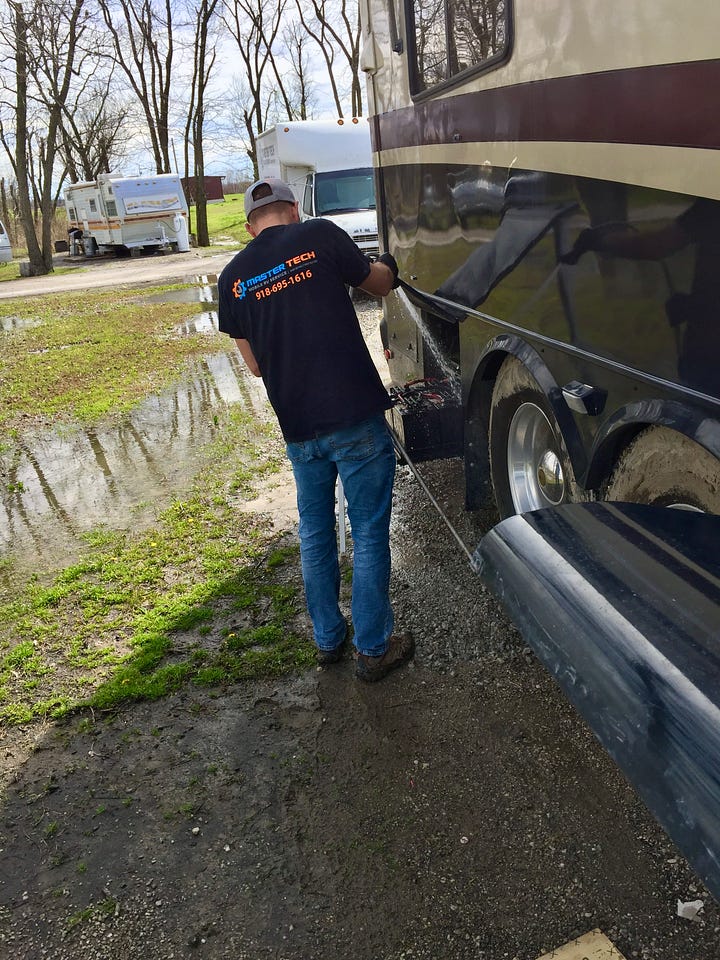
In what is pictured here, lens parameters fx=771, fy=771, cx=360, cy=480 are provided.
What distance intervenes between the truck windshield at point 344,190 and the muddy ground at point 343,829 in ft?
39.4

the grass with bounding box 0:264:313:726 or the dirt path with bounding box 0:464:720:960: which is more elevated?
the grass with bounding box 0:264:313:726

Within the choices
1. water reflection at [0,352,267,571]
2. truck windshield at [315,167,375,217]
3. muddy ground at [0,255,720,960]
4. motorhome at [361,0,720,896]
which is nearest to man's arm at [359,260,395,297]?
motorhome at [361,0,720,896]

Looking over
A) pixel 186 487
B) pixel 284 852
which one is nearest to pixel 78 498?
pixel 186 487

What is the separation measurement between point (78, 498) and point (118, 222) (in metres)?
25.4

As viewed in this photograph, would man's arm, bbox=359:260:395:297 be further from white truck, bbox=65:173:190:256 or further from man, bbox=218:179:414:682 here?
white truck, bbox=65:173:190:256

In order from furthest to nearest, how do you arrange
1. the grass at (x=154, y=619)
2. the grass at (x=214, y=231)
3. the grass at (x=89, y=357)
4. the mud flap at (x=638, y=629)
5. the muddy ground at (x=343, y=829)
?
the grass at (x=214, y=231), the grass at (x=89, y=357), the grass at (x=154, y=619), the muddy ground at (x=343, y=829), the mud flap at (x=638, y=629)

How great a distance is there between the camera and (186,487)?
5742mm

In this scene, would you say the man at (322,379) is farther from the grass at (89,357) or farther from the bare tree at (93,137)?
the bare tree at (93,137)

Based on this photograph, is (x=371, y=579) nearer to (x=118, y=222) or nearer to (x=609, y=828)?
(x=609, y=828)

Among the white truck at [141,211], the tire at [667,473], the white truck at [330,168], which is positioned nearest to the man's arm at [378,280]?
the tire at [667,473]

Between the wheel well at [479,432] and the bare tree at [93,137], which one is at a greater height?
the bare tree at [93,137]

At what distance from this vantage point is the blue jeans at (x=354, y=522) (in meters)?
3.19

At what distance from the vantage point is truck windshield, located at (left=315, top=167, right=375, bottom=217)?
1404 centimetres

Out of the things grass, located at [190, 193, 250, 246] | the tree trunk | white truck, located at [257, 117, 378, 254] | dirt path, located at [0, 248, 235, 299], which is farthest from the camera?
grass, located at [190, 193, 250, 246]
